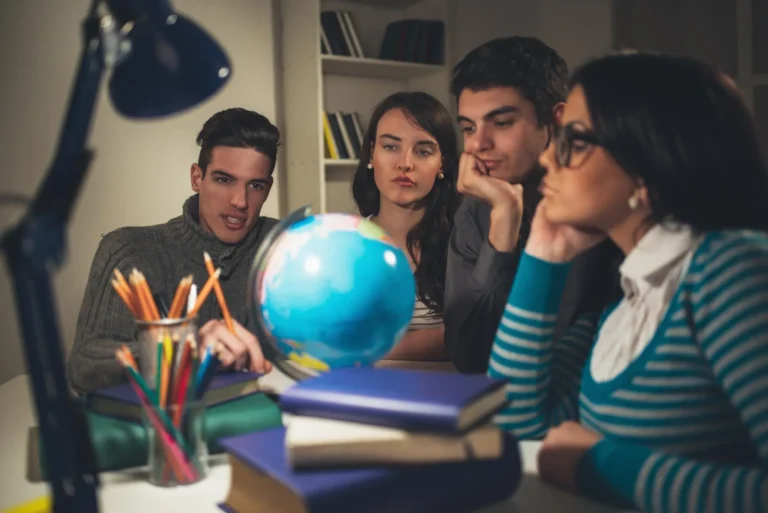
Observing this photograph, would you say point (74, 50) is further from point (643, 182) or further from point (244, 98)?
point (643, 182)

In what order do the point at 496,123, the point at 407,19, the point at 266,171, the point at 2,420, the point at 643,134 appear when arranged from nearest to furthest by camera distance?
the point at 643,134
the point at 2,420
the point at 496,123
the point at 266,171
the point at 407,19

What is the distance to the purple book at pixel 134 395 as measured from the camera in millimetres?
898

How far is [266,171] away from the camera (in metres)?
2.14

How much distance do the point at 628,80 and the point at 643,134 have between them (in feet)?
0.29

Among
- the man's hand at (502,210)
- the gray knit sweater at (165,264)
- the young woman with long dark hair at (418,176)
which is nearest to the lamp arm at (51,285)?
the man's hand at (502,210)

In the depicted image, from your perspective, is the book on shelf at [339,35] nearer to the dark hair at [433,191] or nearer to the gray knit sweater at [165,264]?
the dark hair at [433,191]

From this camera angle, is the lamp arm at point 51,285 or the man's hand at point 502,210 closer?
the lamp arm at point 51,285

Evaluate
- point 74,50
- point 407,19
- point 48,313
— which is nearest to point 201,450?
point 48,313

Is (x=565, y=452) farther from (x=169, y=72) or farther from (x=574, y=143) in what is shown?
(x=169, y=72)

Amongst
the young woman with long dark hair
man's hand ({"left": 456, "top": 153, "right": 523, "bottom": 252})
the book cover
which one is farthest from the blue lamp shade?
the young woman with long dark hair

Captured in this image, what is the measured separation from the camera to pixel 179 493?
31.2 inches

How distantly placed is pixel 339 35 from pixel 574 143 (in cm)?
265

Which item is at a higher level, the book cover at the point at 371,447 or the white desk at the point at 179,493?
the book cover at the point at 371,447

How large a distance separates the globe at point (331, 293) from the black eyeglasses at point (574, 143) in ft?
0.89
